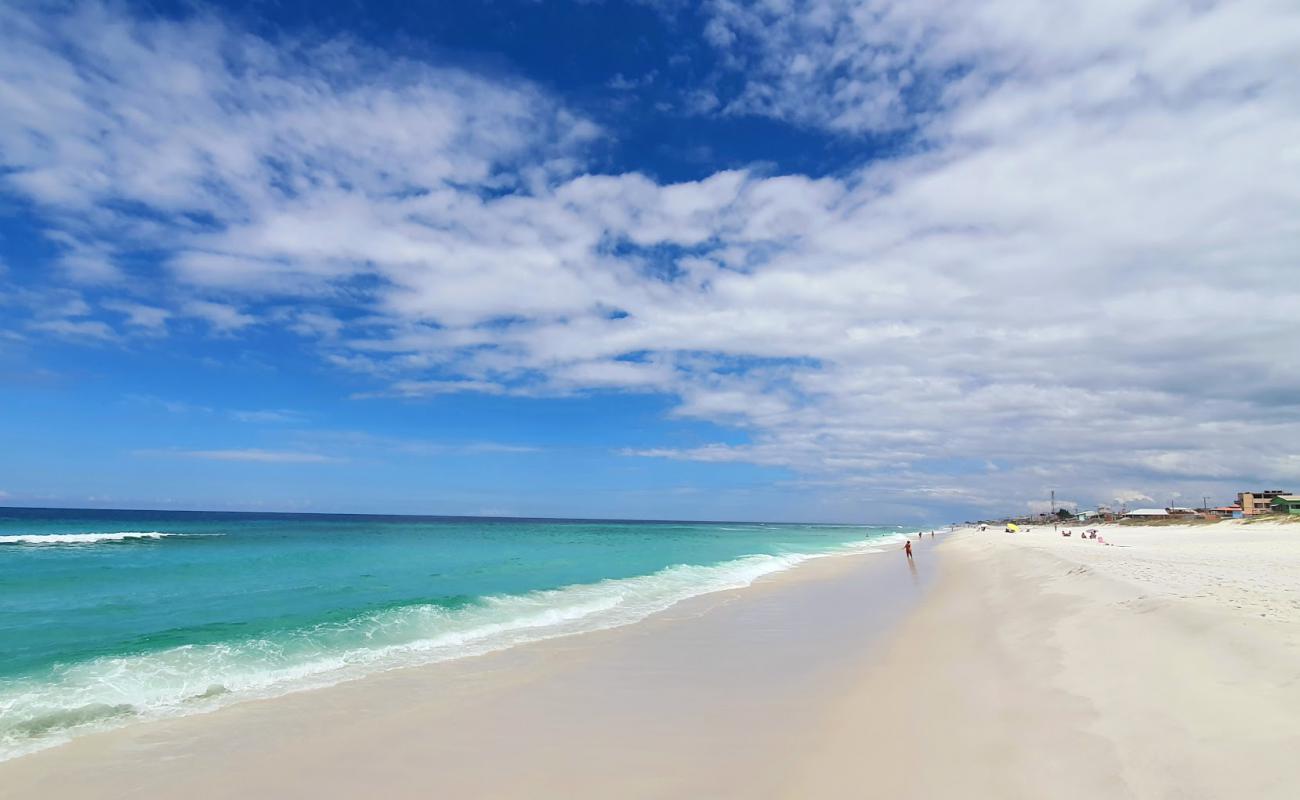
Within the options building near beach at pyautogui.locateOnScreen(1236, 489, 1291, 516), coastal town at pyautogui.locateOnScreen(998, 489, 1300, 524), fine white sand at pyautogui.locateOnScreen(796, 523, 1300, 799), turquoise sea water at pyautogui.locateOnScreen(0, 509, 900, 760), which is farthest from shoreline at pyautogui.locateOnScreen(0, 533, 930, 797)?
building near beach at pyautogui.locateOnScreen(1236, 489, 1291, 516)

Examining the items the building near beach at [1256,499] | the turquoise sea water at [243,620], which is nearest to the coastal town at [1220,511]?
the building near beach at [1256,499]

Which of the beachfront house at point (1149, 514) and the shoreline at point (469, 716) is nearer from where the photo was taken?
the shoreline at point (469, 716)

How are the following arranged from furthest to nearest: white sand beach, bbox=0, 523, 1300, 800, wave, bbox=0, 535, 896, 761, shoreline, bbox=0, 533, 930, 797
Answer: wave, bbox=0, 535, 896, 761 < shoreline, bbox=0, 533, 930, 797 < white sand beach, bbox=0, 523, 1300, 800

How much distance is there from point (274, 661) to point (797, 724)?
9386mm

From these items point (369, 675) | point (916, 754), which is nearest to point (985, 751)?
point (916, 754)

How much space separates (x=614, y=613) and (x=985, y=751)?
41.0 feet

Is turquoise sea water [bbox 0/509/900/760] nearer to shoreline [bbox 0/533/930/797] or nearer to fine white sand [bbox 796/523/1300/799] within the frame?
shoreline [bbox 0/533/930/797]

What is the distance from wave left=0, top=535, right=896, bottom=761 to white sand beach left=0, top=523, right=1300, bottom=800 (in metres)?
0.84

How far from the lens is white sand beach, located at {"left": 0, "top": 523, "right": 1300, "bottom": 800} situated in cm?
595

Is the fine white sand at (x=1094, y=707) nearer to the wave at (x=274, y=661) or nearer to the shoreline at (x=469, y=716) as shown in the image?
the shoreline at (x=469, y=716)

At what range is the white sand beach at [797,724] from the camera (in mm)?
5949

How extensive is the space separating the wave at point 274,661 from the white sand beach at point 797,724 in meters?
0.84

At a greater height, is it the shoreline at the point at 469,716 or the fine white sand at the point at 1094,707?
the fine white sand at the point at 1094,707

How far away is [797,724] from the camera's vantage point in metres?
7.92
